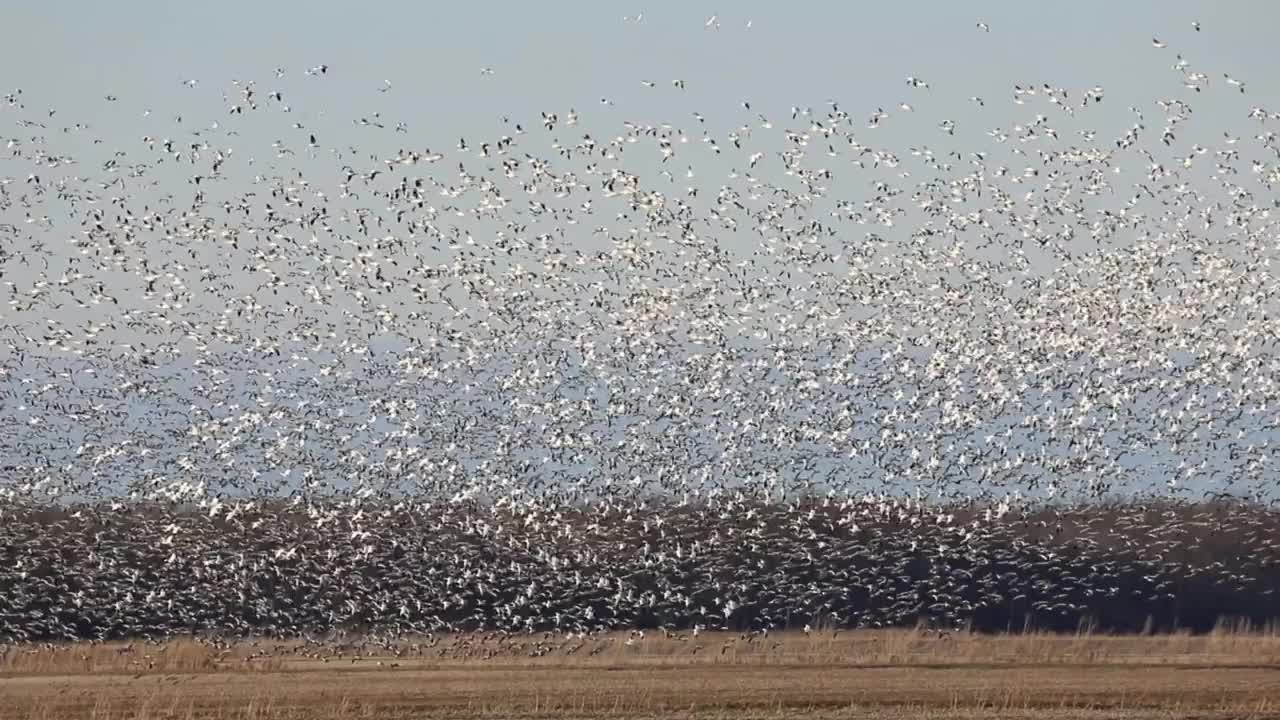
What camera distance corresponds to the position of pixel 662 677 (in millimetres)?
39875

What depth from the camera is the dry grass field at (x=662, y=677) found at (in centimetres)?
3447

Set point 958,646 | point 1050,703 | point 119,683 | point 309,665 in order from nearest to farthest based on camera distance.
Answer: point 1050,703 < point 119,683 < point 309,665 < point 958,646

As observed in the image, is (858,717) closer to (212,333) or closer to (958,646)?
(212,333)

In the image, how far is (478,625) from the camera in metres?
55.4

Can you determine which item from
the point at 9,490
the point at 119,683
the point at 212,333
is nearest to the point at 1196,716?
the point at 212,333

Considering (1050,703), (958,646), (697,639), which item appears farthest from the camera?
(697,639)

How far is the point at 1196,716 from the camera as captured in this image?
108ft

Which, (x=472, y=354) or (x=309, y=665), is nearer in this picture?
(x=472, y=354)

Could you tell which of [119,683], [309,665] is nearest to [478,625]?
[309,665]

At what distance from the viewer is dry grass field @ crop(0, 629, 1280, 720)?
34469 mm

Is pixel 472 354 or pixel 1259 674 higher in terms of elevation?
pixel 472 354

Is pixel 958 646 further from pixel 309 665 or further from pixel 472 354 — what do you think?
pixel 472 354

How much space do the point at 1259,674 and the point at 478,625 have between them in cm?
1928

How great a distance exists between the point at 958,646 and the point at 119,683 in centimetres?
1580
